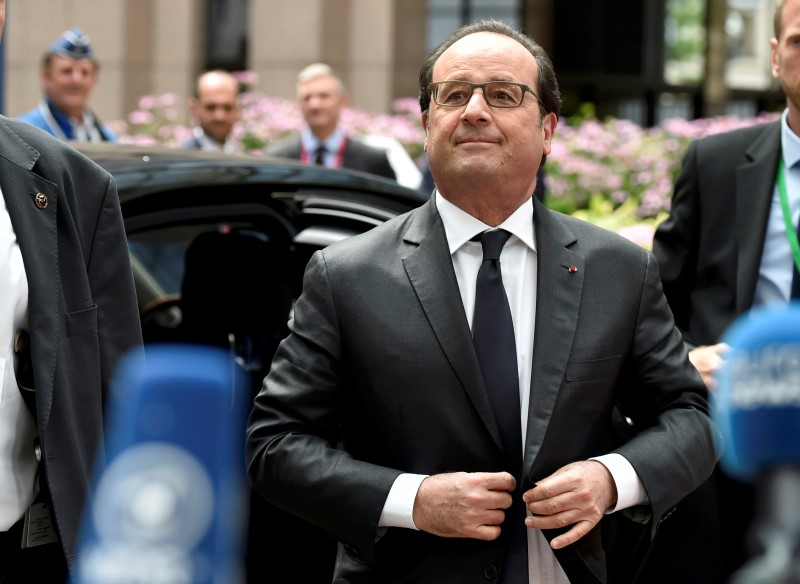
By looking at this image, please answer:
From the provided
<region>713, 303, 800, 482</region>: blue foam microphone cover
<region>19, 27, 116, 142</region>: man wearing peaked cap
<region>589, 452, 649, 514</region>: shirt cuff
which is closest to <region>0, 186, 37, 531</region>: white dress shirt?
<region>589, 452, 649, 514</region>: shirt cuff

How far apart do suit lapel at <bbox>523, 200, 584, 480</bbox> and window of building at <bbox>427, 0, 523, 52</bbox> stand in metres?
16.4

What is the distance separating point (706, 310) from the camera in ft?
12.5

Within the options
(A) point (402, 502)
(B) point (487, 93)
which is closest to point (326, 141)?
(B) point (487, 93)

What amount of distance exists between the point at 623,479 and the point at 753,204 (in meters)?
1.38

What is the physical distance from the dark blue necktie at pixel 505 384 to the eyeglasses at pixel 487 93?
0.39 metres

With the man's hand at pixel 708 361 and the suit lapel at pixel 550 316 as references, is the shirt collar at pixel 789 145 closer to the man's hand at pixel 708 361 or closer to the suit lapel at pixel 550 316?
the man's hand at pixel 708 361

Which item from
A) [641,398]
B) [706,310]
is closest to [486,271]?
[641,398]

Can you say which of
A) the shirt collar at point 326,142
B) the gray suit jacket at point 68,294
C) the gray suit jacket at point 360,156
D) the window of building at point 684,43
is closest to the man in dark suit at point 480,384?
the gray suit jacket at point 68,294

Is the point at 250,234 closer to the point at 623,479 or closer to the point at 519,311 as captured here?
the point at 519,311

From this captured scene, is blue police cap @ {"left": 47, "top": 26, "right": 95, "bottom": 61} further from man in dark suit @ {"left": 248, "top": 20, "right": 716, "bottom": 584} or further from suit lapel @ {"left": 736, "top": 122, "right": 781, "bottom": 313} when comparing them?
man in dark suit @ {"left": 248, "top": 20, "right": 716, "bottom": 584}

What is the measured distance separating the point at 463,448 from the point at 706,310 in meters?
1.40

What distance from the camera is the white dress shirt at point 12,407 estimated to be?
2512 millimetres

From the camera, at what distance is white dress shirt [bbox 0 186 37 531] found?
251 cm

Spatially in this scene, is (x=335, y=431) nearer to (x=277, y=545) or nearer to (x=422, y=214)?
(x=422, y=214)
